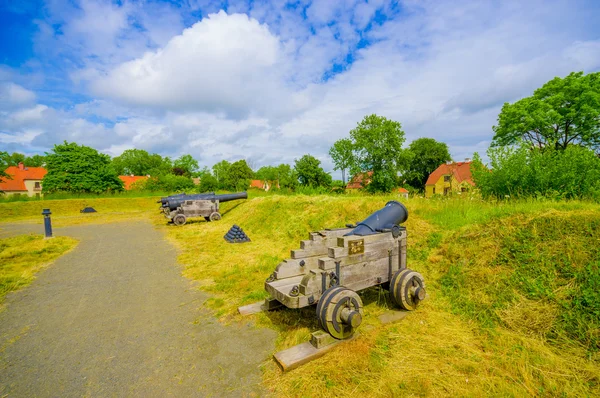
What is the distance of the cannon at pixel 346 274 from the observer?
311 cm

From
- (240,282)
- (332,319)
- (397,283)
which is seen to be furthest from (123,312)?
(397,283)

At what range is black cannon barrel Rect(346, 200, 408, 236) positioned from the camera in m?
3.95

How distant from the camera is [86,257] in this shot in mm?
8289

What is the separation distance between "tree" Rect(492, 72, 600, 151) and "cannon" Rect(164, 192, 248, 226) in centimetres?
2226

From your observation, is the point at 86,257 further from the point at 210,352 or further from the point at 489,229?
the point at 489,229

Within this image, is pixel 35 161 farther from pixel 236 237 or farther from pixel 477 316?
pixel 477 316

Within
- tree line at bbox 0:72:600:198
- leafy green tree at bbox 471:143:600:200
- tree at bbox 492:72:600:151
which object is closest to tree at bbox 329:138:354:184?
tree line at bbox 0:72:600:198

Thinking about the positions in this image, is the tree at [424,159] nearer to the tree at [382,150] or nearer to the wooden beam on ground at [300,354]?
the tree at [382,150]

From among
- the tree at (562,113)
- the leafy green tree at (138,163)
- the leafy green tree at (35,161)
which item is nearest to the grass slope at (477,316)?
the tree at (562,113)

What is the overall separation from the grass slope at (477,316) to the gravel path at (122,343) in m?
0.40

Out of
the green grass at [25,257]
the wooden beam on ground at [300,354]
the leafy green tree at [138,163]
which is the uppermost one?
the leafy green tree at [138,163]

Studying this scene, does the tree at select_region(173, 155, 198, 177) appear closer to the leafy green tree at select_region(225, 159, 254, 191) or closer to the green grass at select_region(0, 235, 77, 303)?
the leafy green tree at select_region(225, 159, 254, 191)

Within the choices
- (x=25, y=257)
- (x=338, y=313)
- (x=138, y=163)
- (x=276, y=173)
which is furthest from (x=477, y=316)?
(x=138, y=163)

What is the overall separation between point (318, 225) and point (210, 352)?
6566 millimetres
